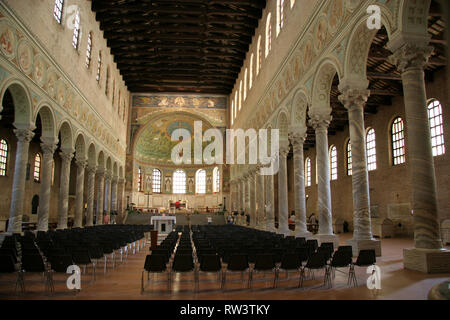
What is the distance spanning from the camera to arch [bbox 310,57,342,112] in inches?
550

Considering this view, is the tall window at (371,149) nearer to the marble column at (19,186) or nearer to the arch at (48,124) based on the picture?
the arch at (48,124)

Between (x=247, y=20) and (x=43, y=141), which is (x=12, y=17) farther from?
(x=247, y=20)

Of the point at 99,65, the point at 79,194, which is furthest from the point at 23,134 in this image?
the point at 99,65

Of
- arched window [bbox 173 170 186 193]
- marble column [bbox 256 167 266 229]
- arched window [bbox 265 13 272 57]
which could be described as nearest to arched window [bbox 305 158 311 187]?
marble column [bbox 256 167 266 229]

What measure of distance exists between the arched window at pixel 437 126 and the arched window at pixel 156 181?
3508 centimetres

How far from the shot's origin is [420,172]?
827cm

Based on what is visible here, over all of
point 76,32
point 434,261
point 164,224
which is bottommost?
point 434,261

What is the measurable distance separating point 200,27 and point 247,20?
156 inches

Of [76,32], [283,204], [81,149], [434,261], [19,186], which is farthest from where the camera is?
[81,149]

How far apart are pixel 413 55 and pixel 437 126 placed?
11.5m

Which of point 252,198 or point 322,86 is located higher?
point 322,86

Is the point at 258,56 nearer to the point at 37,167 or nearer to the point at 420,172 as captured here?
the point at 420,172

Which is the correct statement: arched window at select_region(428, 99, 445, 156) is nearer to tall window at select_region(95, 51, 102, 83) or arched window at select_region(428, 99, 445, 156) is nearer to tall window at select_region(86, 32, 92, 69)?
tall window at select_region(86, 32, 92, 69)

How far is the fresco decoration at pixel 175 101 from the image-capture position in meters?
41.3
